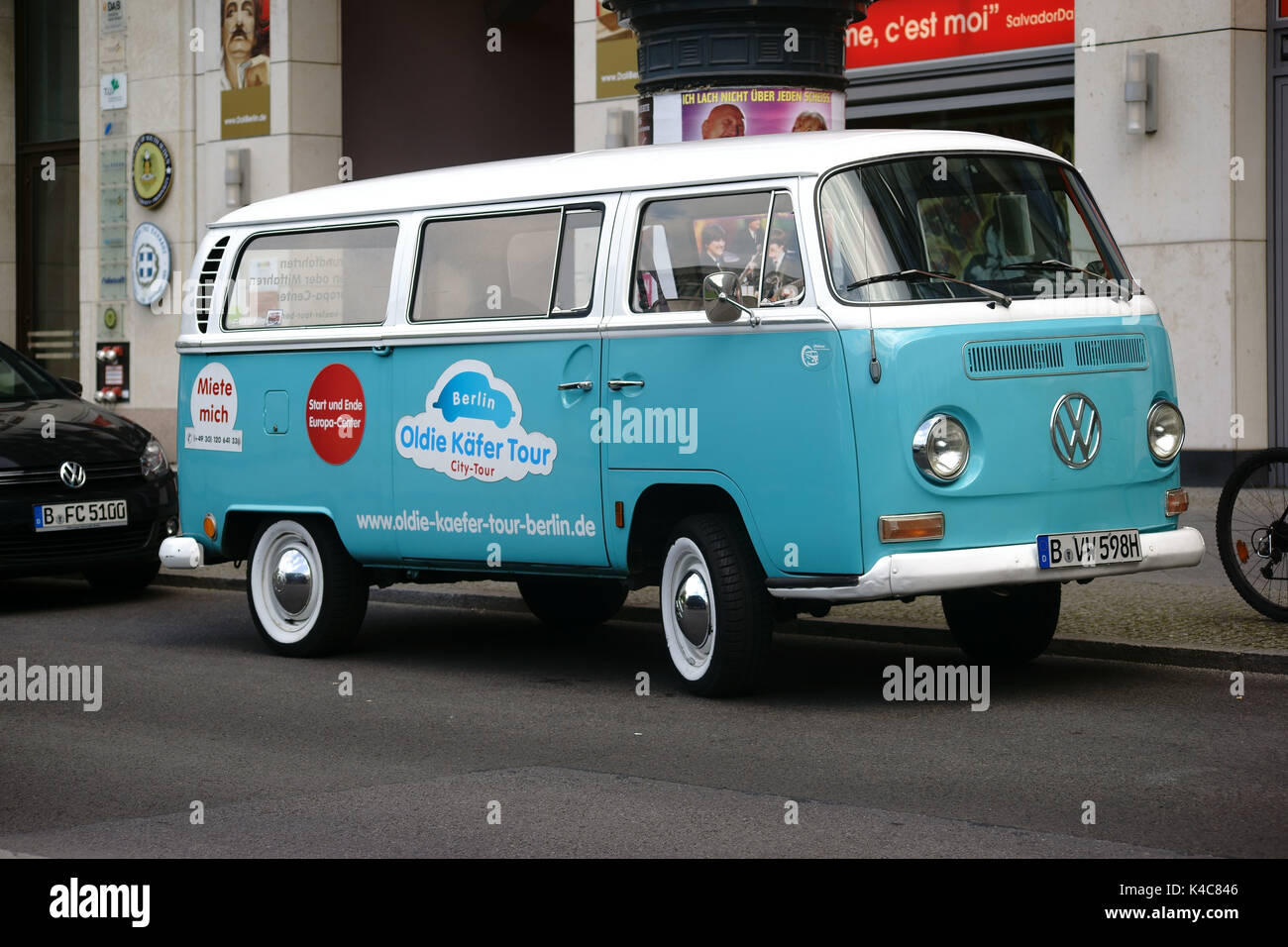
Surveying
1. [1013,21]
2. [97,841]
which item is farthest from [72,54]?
[97,841]

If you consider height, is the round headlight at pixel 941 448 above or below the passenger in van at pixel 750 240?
below

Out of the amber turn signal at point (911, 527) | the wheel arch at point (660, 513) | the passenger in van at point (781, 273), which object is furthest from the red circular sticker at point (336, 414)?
the amber turn signal at point (911, 527)

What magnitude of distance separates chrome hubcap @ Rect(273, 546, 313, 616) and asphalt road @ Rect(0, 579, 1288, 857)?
1.04 feet

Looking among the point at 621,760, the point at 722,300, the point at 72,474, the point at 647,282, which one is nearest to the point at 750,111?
the point at 647,282

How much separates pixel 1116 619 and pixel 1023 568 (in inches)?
89.6

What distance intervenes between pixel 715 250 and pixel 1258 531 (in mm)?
3328

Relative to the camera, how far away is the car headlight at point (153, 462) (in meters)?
12.4

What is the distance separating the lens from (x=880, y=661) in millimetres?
9383

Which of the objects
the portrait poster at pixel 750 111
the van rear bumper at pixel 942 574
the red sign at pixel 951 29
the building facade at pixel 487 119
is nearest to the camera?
the van rear bumper at pixel 942 574

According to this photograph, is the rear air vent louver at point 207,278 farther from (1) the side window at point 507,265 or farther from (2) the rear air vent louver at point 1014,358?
(2) the rear air vent louver at point 1014,358

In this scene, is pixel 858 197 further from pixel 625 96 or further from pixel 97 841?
pixel 625 96

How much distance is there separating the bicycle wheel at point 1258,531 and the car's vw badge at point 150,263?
17.2m

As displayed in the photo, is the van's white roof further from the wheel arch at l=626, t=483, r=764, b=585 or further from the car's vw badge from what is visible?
the car's vw badge

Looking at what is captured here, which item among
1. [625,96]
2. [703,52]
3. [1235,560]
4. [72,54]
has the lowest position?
[1235,560]
